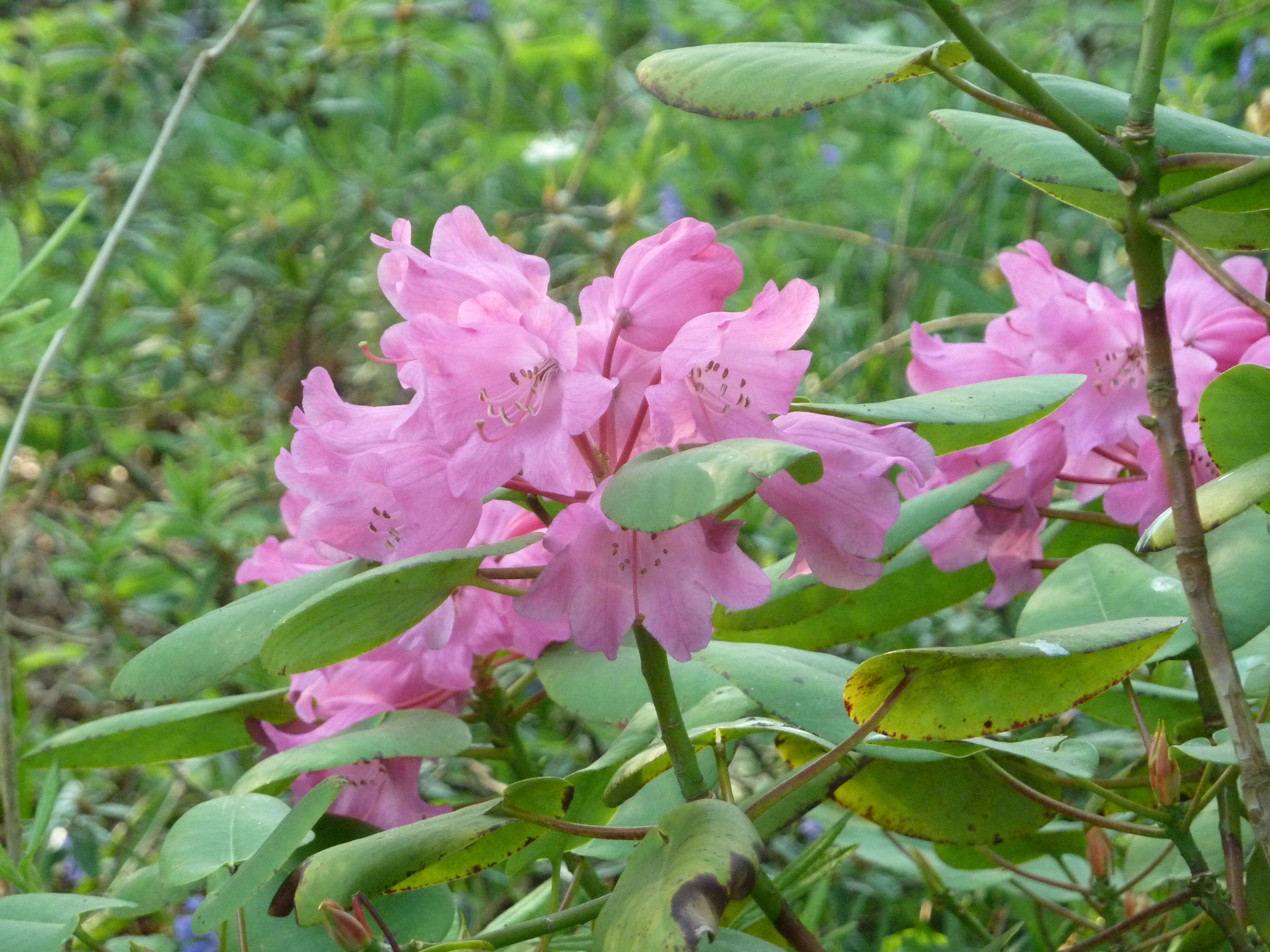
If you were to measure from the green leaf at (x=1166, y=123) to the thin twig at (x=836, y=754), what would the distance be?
254mm

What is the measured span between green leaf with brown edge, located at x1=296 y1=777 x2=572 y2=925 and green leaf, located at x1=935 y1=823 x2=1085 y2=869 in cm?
35

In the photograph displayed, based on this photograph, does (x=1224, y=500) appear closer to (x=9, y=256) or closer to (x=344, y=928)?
(x=344, y=928)

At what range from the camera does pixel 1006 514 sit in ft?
2.24

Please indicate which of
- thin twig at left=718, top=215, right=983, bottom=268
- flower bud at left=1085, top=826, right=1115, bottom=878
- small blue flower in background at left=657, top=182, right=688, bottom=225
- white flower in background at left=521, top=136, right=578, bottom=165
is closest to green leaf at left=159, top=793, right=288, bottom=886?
flower bud at left=1085, top=826, right=1115, bottom=878

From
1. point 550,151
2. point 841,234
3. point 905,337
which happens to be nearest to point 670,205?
point 550,151

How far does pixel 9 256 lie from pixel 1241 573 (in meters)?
0.73

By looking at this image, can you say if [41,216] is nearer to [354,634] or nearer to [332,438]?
[332,438]

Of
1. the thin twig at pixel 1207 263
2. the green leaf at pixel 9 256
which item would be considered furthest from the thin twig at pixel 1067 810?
the green leaf at pixel 9 256

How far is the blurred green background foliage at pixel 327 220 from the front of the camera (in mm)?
1332

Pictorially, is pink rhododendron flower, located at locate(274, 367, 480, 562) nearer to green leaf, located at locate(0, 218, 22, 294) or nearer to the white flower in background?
green leaf, located at locate(0, 218, 22, 294)

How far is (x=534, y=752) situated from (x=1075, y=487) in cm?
49

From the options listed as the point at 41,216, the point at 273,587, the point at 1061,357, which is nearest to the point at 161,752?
the point at 273,587

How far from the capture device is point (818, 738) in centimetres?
49

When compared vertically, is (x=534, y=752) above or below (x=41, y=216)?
below
